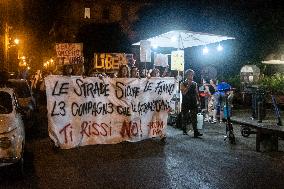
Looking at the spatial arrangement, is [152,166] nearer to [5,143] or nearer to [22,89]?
[5,143]

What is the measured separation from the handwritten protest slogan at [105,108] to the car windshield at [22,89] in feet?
14.5

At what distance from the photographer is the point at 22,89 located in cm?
1355

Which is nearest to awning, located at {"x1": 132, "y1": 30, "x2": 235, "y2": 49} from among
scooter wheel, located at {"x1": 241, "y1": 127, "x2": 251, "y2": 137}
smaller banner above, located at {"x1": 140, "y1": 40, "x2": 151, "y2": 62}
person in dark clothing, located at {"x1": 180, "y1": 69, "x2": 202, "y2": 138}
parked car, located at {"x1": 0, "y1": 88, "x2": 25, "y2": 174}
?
smaller banner above, located at {"x1": 140, "y1": 40, "x2": 151, "y2": 62}

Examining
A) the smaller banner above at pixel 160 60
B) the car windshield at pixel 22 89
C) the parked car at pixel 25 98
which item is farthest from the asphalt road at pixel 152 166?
the smaller banner above at pixel 160 60

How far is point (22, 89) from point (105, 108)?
474 centimetres

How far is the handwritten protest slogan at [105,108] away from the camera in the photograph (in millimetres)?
9445

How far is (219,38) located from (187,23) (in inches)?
648

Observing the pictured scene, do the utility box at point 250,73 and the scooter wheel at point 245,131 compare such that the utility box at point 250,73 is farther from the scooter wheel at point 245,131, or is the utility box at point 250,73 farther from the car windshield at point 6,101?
the car windshield at point 6,101

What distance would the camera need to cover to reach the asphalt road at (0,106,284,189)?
6.88m

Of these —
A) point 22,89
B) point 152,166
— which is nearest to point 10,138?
point 152,166

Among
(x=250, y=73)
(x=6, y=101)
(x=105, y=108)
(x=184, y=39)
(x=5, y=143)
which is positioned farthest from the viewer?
(x=250, y=73)

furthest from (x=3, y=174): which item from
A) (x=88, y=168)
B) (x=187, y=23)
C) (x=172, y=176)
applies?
(x=187, y=23)

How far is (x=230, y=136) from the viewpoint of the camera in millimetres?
11078

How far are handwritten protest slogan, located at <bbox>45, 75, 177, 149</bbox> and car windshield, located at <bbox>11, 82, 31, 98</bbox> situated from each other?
441cm
